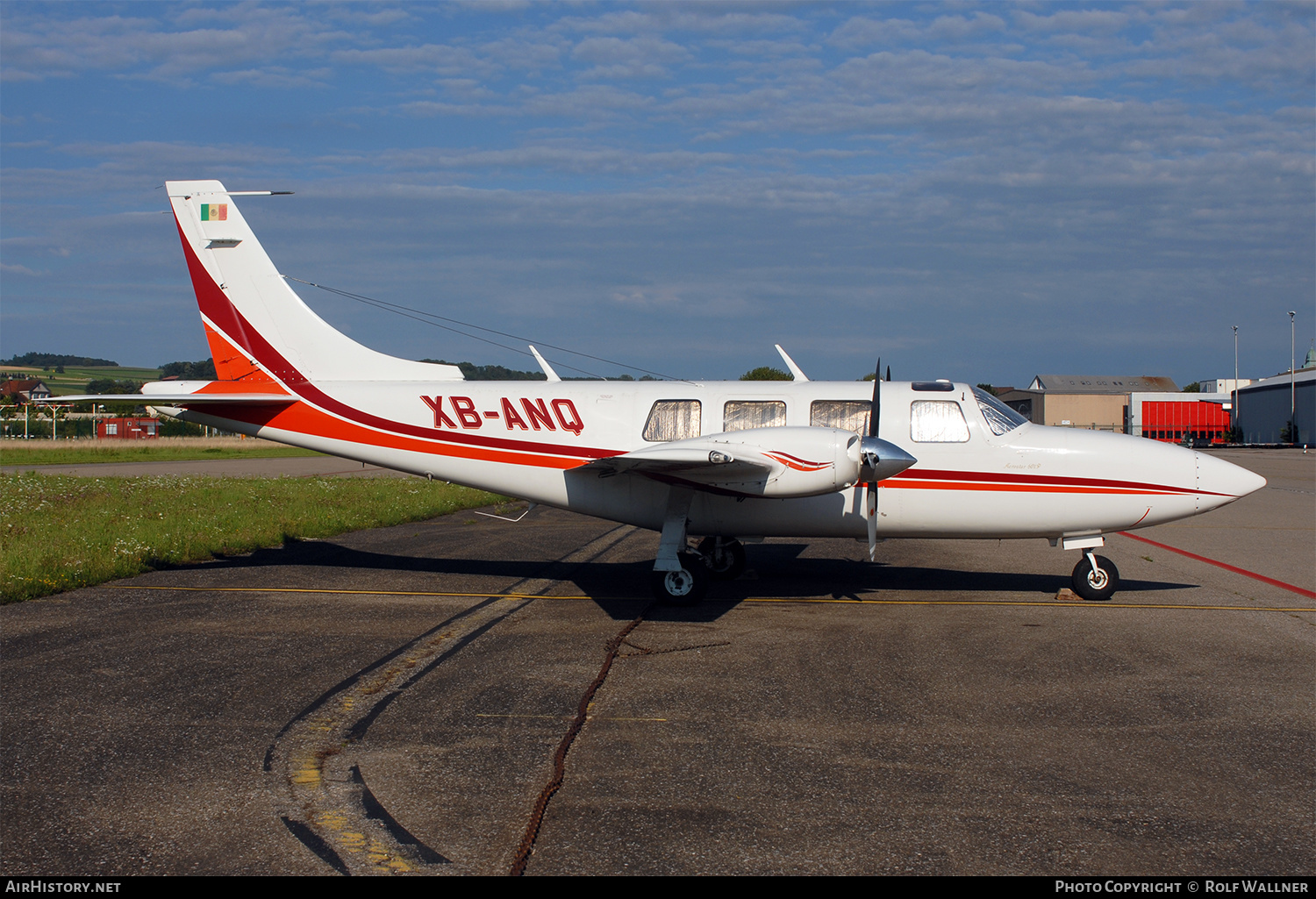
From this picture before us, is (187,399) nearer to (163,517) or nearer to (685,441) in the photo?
(163,517)

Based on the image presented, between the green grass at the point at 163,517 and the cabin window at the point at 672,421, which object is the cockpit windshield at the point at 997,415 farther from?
the green grass at the point at 163,517

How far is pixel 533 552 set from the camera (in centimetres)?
1603

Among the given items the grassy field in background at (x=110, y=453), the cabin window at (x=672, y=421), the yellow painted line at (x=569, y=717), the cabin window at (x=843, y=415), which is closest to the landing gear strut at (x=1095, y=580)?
the cabin window at (x=843, y=415)

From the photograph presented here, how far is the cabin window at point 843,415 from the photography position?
12070 millimetres

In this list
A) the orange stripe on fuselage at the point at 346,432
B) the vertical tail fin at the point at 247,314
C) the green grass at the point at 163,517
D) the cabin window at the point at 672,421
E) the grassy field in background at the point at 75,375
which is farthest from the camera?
the grassy field in background at the point at 75,375

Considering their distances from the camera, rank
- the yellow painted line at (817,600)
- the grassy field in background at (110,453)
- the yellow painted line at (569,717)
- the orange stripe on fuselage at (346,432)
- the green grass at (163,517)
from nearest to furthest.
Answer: the yellow painted line at (569,717)
the yellow painted line at (817,600)
the orange stripe on fuselage at (346,432)
the green grass at (163,517)
the grassy field in background at (110,453)

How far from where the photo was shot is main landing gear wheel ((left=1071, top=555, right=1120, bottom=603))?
12.0 metres

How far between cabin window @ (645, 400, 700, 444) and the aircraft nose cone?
6.55 meters

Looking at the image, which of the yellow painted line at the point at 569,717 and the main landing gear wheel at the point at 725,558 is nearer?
the yellow painted line at the point at 569,717

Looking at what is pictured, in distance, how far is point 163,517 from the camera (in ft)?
59.2

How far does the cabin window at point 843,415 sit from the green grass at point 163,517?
397 inches

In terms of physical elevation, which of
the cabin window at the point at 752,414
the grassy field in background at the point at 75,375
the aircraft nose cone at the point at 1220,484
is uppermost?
the grassy field in background at the point at 75,375

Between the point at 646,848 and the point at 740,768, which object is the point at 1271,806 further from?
the point at 646,848

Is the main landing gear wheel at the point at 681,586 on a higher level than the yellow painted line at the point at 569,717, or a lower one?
higher
